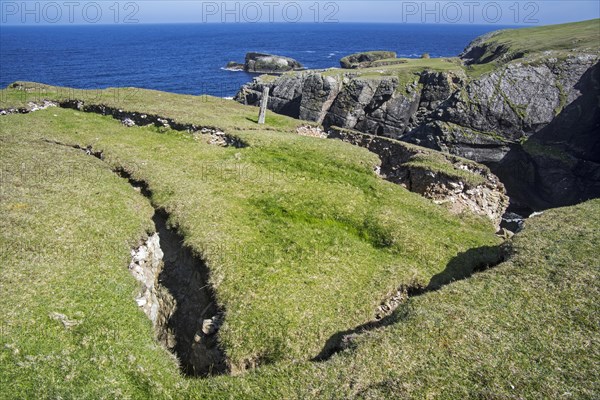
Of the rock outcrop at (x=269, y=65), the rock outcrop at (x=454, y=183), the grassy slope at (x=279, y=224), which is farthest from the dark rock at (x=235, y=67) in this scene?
the rock outcrop at (x=454, y=183)

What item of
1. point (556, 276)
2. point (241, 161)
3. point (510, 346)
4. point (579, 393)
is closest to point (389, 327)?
point (510, 346)

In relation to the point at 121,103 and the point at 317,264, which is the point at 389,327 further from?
the point at 121,103

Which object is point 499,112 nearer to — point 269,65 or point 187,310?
point 187,310

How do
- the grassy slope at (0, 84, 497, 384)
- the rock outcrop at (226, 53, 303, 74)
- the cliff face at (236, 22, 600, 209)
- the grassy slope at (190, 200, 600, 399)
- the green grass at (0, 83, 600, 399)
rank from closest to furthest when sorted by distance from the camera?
the grassy slope at (190, 200, 600, 399) < the green grass at (0, 83, 600, 399) < the grassy slope at (0, 84, 497, 384) < the cliff face at (236, 22, 600, 209) < the rock outcrop at (226, 53, 303, 74)

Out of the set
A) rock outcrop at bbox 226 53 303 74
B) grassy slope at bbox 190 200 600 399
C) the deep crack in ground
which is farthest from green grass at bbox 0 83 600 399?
rock outcrop at bbox 226 53 303 74

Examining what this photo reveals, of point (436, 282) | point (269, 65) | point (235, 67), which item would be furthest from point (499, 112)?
point (235, 67)

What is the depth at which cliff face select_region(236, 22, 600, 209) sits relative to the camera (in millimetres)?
60500

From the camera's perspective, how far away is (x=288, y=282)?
61.9 feet

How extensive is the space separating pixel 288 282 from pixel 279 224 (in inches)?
219

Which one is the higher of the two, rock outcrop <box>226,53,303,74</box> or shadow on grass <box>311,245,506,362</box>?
rock outcrop <box>226,53,303,74</box>

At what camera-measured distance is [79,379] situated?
41.3 ft

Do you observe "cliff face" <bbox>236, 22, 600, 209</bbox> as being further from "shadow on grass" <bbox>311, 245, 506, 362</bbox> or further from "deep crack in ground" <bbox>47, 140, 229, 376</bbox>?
"deep crack in ground" <bbox>47, 140, 229, 376</bbox>

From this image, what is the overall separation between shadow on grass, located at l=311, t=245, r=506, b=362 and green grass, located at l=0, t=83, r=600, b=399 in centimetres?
17

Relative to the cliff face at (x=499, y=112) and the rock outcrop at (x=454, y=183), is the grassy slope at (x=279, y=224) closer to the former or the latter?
the rock outcrop at (x=454, y=183)
